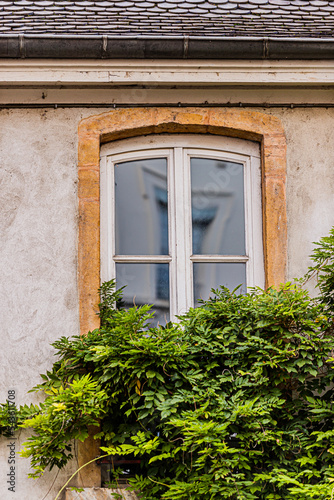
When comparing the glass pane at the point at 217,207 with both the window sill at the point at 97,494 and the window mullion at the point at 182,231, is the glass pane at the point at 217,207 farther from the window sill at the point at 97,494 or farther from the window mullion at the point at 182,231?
the window sill at the point at 97,494

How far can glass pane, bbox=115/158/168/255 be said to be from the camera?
21.3ft

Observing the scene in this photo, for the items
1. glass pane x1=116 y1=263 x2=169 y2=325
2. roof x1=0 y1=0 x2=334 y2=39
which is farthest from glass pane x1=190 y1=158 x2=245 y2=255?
roof x1=0 y1=0 x2=334 y2=39

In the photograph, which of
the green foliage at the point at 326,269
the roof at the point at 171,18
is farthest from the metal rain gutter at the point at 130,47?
the green foliage at the point at 326,269

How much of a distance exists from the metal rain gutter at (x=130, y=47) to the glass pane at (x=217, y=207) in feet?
3.07

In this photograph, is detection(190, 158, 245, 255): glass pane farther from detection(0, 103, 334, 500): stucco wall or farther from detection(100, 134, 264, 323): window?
detection(0, 103, 334, 500): stucco wall

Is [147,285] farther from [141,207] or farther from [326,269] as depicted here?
[326,269]

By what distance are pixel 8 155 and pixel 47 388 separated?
197 cm

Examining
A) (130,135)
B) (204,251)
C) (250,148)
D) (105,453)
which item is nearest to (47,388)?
(105,453)

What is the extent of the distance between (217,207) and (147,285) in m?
0.91

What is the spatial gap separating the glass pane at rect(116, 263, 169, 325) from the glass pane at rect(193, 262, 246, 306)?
26 centimetres

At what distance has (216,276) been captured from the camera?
649 centimetres

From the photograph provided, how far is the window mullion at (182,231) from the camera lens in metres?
6.40

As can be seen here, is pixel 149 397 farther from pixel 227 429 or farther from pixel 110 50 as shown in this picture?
pixel 110 50

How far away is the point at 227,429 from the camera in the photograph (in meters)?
5.68
